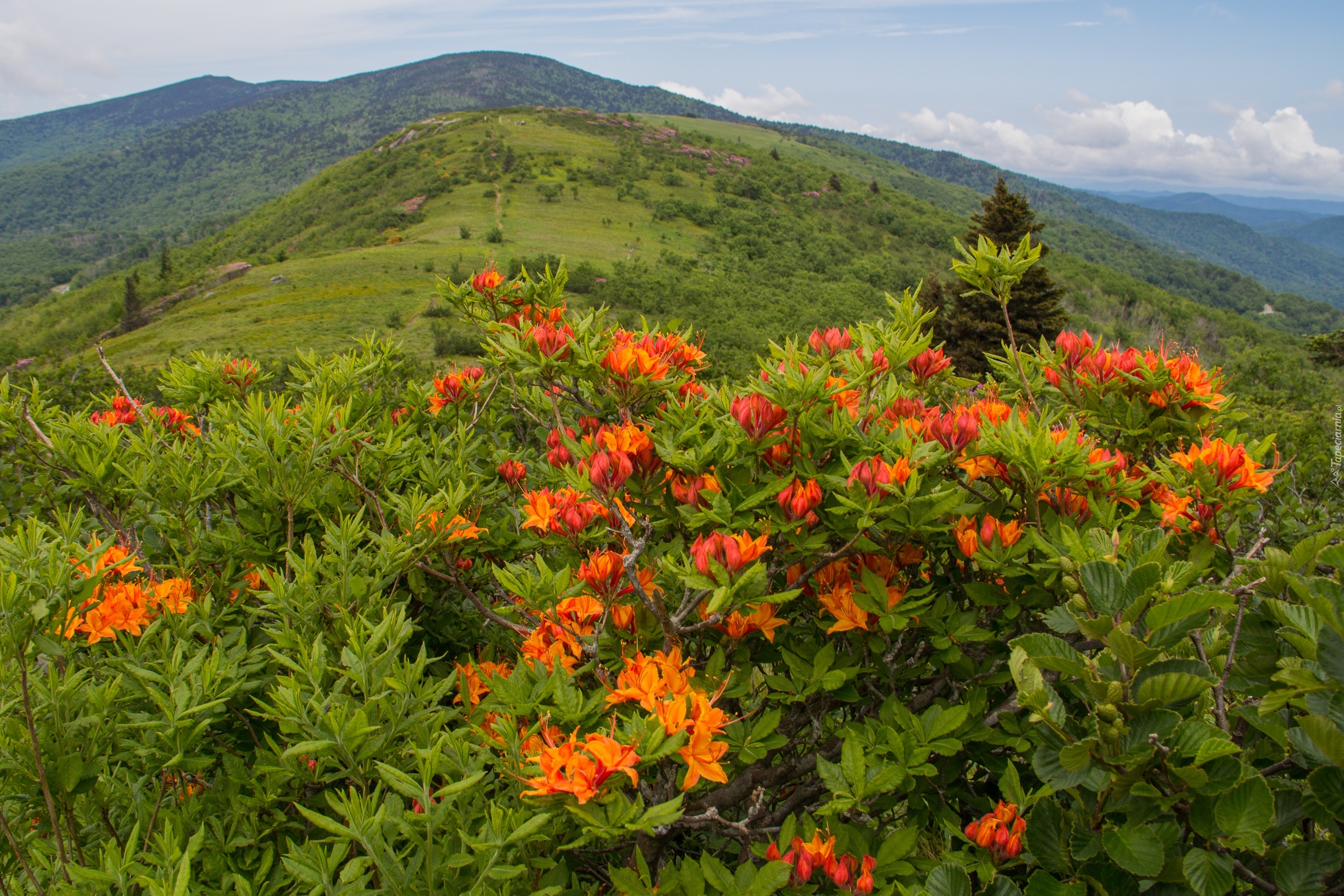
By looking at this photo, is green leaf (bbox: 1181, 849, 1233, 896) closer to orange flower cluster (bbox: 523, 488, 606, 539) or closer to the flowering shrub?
the flowering shrub

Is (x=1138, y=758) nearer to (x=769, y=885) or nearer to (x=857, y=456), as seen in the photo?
(x=769, y=885)

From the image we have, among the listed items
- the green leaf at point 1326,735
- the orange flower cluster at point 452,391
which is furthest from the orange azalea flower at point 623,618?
the orange flower cluster at point 452,391

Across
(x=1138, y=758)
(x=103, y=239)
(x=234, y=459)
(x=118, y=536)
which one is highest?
(x=103, y=239)

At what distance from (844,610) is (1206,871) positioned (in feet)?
2.22

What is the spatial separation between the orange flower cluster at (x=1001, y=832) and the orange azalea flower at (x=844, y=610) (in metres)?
0.39

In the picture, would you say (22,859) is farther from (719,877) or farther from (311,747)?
(719,877)

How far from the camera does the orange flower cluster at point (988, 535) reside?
1.37 meters

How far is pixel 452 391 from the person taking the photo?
2500 millimetres

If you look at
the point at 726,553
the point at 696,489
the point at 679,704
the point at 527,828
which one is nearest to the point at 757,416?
the point at 696,489

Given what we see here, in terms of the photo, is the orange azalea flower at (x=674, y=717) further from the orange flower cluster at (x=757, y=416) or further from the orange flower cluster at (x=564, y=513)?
the orange flower cluster at (x=757, y=416)

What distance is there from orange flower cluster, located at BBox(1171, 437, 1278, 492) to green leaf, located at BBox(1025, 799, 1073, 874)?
78 centimetres

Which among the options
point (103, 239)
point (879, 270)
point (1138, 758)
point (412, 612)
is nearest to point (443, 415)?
point (412, 612)

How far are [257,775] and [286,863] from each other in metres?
0.41

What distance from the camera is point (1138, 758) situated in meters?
0.85
